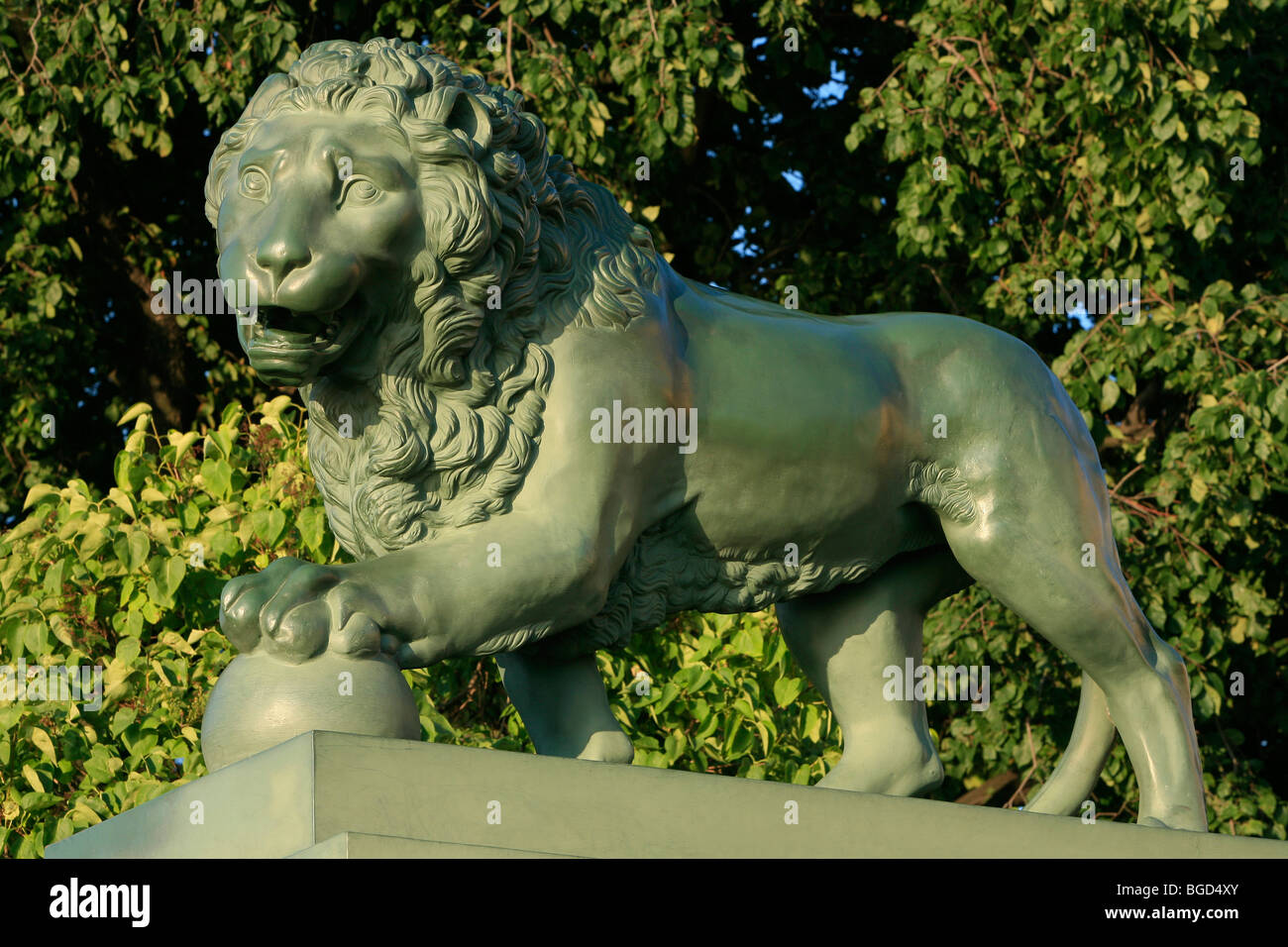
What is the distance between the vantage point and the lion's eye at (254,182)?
4090mm

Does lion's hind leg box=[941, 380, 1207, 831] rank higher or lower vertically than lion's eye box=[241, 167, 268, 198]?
lower

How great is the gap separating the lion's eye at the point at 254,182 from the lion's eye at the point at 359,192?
0.17 meters

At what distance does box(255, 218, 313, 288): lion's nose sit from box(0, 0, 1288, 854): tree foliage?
3.42 m

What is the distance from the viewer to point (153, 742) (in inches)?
268

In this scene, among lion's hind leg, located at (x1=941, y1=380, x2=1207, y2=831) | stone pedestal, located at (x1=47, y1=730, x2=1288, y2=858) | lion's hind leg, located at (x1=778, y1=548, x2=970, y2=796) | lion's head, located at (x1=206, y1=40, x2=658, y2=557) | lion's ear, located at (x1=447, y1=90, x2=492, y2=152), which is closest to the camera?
stone pedestal, located at (x1=47, y1=730, x2=1288, y2=858)

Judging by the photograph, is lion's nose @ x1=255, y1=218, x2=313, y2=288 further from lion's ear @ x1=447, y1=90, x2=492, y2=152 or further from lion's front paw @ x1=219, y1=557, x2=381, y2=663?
lion's front paw @ x1=219, y1=557, x2=381, y2=663

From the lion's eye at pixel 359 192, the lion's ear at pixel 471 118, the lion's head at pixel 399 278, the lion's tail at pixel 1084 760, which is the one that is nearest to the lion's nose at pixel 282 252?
the lion's head at pixel 399 278

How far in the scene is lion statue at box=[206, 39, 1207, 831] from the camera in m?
4.02

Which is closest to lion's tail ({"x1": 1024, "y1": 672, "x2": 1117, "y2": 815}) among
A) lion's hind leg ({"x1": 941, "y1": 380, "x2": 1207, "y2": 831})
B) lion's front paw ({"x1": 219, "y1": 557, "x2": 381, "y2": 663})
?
lion's hind leg ({"x1": 941, "y1": 380, "x2": 1207, "y2": 831})

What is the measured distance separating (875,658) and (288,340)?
168 centimetres

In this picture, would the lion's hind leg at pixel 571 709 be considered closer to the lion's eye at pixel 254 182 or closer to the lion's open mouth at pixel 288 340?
the lion's open mouth at pixel 288 340

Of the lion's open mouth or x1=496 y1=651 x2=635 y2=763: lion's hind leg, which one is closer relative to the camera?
the lion's open mouth
